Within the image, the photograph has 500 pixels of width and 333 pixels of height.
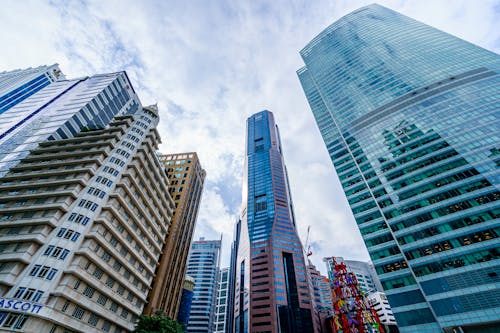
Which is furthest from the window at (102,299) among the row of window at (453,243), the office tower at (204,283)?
the office tower at (204,283)

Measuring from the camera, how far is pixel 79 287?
32438 millimetres

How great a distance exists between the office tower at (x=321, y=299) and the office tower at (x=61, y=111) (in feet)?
414

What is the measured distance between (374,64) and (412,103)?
29.8 metres

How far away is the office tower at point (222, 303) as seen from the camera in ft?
518

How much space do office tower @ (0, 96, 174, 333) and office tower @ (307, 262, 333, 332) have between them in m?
107

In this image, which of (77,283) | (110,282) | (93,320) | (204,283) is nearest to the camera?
(77,283)

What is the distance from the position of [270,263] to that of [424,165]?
83.0 metres

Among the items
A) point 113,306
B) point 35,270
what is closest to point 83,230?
point 35,270

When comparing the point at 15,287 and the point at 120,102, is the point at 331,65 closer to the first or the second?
the point at 120,102

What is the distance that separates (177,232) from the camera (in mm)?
66875

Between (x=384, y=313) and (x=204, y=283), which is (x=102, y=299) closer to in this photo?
(x=204, y=283)

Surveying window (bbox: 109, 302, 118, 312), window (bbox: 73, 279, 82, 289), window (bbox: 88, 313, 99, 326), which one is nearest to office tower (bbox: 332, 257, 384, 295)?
window (bbox: 109, 302, 118, 312)

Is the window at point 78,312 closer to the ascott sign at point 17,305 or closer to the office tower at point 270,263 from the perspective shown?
the ascott sign at point 17,305

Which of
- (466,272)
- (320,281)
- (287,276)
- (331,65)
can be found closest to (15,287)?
(466,272)
